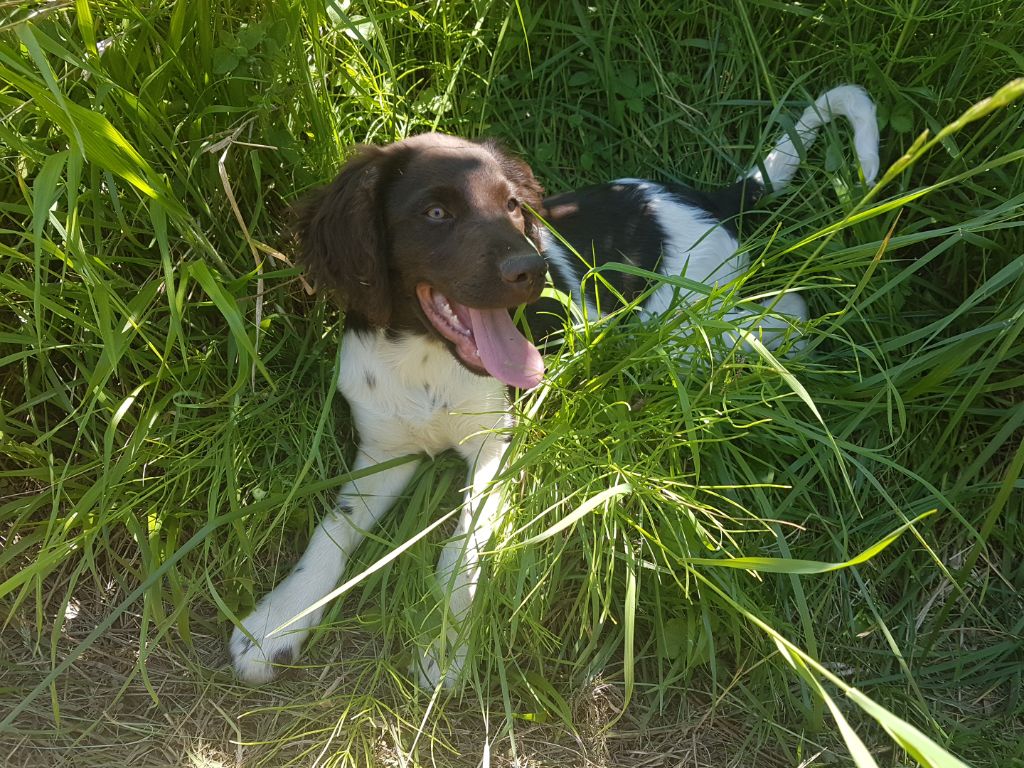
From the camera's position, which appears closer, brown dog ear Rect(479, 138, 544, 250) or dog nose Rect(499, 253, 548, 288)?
dog nose Rect(499, 253, 548, 288)

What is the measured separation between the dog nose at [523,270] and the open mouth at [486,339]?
20 centimetres

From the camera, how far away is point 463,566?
2184 mm

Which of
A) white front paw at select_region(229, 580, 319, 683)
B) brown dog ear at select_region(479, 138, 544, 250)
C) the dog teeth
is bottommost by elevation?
white front paw at select_region(229, 580, 319, 683)

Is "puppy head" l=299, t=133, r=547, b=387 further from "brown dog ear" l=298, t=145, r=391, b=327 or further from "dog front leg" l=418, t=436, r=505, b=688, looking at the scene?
"dog front leg" l=418, t=436, r=505, b=688

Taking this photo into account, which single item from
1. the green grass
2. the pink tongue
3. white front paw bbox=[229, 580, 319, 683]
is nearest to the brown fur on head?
the pink tongue

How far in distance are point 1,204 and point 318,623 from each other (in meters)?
1.39

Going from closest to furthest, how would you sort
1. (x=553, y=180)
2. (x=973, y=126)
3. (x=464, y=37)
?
(x=973, y=126)
(x=464, y=37)
(x=553, y=180)

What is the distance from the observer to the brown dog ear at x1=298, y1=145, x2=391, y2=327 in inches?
94.0

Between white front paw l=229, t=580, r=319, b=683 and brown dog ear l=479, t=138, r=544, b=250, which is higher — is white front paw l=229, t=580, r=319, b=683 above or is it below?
below

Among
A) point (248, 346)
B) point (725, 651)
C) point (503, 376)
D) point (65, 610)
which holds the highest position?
point (248, 346)

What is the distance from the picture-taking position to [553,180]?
343 centimetres

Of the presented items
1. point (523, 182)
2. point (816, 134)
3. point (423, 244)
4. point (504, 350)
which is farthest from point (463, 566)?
point (816, 134)

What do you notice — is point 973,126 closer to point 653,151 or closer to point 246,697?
point 653,151

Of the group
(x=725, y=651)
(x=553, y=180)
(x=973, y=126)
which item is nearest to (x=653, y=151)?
(x=553, y=180)
